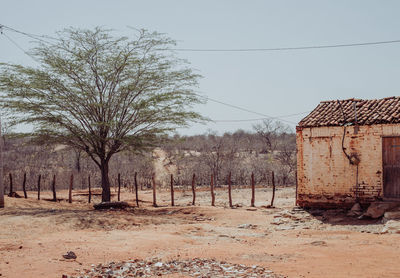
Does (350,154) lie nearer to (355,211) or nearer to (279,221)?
(355,211)

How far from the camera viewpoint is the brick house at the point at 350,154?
575 inches

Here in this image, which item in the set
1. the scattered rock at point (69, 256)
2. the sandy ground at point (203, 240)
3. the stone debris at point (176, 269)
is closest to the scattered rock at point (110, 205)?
the sandy ground at point (203, 240)

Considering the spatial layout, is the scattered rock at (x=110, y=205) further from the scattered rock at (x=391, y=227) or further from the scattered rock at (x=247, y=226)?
the scattered rock at (x=391, y=227)

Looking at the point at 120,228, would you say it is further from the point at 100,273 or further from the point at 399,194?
the point at 399,194

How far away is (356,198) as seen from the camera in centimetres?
1495

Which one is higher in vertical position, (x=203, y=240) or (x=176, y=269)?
(x=176, y=269)

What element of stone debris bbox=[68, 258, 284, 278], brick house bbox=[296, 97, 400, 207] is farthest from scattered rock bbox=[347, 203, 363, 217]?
stone debris bbox=[68, 258, 284, 278]

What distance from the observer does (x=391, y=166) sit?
14.6m

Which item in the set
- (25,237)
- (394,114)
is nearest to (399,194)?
(394,114)

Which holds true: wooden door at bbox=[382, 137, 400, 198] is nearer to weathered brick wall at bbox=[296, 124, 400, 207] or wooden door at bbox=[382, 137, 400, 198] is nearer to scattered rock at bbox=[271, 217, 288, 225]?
weathered brick wall at bbox=[296, 124, 400, 207]

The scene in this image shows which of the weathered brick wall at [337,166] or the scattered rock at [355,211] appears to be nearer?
the scattered rock at [355,211]

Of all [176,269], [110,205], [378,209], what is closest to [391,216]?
[378,209]

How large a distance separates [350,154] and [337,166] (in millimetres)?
651

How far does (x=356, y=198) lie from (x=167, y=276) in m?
9.52
